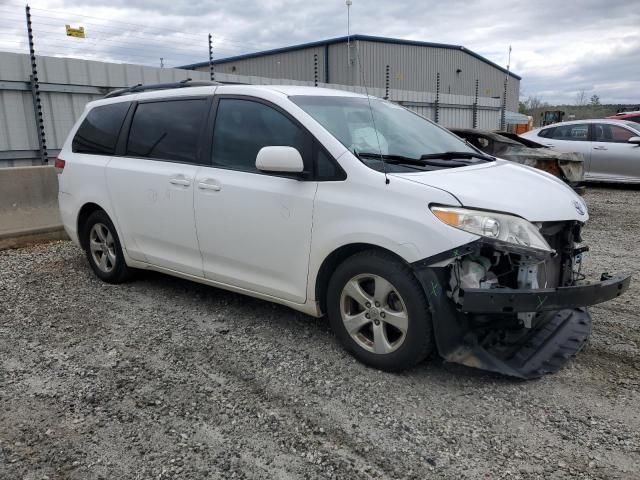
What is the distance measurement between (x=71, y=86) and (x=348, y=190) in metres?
7.01

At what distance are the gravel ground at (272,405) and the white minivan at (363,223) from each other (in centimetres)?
25

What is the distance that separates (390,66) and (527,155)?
22059 mm

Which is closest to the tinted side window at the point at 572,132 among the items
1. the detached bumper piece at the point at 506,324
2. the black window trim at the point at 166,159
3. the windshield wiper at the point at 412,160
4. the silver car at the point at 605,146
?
the silver car at the point at 605,146

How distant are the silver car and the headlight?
9446 mm

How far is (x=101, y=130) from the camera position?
529cm

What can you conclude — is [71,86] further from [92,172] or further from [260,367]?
[260,367]

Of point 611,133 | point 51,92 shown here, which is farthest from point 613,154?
point 51,92

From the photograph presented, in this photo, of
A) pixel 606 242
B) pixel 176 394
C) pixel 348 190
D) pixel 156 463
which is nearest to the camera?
pixel 156 463

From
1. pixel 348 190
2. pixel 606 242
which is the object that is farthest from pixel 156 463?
pixel 606 242

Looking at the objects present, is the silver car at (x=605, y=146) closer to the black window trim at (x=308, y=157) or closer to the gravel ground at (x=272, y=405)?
the gravel ground at (x=272, y=405)

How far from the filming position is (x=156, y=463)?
2645 millimetres

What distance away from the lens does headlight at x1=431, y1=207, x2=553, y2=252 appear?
310 cm

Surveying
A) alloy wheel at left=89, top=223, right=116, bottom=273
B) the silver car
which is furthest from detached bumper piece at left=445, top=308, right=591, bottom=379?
the silver car

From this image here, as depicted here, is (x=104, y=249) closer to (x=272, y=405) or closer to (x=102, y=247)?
(x=102, y=247)
